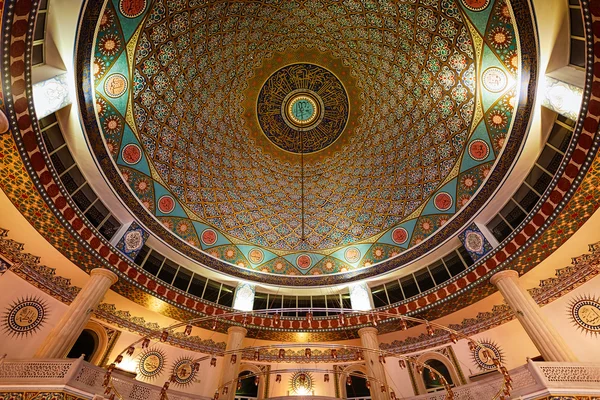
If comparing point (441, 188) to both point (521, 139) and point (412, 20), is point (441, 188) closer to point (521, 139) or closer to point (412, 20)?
point (521, 139)

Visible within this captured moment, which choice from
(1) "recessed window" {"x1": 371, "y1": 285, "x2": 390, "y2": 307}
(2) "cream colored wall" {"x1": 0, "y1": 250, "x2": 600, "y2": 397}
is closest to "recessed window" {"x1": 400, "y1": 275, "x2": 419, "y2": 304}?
(1) "recessed window" {"x1": 371, "y1": 285, "x2": 390, "y2": 307}

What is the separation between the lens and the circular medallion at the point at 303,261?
16.0 meters

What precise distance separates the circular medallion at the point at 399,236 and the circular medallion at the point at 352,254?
1.92 m

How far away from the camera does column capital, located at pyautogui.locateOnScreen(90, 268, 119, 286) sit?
1013 cm

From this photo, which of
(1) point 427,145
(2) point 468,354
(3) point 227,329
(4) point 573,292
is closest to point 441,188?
(1) point 427,145

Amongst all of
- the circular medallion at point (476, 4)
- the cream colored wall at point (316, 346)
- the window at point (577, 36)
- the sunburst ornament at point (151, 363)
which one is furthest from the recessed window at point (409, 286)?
the circular medallion at point (476, 4)

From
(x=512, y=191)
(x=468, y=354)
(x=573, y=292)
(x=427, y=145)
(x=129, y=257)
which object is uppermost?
(x=427, y=145)

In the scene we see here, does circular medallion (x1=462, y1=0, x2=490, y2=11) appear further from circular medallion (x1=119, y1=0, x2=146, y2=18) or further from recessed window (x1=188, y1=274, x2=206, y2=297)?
recessed window (x1=188, y1=274, x2=206, y2=297)

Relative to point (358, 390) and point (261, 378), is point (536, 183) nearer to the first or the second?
point (358, 390)

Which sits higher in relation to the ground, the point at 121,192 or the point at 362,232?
the point at 362,232

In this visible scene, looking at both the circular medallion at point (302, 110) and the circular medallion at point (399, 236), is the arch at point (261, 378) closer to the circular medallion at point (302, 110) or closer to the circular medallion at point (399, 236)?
the circular medallion at point (399, 236)

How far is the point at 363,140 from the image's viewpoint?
15547 mm

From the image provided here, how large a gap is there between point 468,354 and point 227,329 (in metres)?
9.02

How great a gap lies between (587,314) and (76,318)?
15.1 meters
